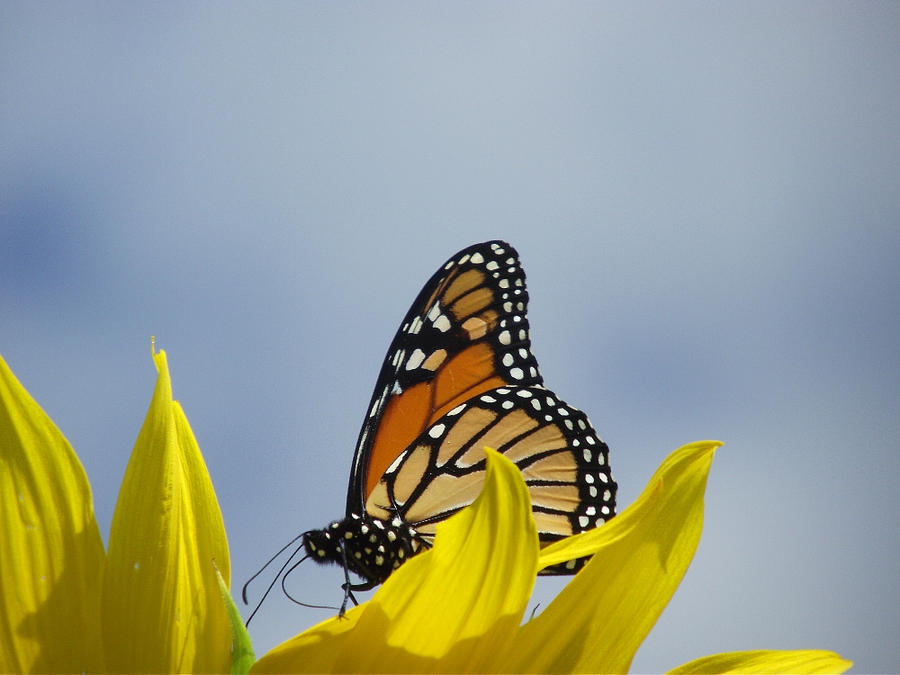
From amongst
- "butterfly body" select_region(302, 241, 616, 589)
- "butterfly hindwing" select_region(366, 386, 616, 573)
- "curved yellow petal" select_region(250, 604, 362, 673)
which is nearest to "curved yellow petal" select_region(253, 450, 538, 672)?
"curved yellow petal" select_region(250, 604, 362, 673)

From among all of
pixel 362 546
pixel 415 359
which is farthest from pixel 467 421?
pixel 362 546

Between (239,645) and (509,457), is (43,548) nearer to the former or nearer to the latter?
(239,645)

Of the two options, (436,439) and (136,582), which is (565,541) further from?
(436,439)

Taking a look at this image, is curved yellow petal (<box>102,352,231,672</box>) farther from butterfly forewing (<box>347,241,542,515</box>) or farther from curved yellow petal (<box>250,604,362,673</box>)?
butterfly forewing (<box>347,241,542,515</box>)

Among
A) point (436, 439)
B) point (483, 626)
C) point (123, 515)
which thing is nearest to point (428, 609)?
point (483, 626)

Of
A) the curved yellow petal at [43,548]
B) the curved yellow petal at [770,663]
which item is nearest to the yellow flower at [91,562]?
the curved yellow petal at [43,548]

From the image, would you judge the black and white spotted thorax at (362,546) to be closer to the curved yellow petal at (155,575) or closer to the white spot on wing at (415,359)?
the white spot on wing at (415,359)
